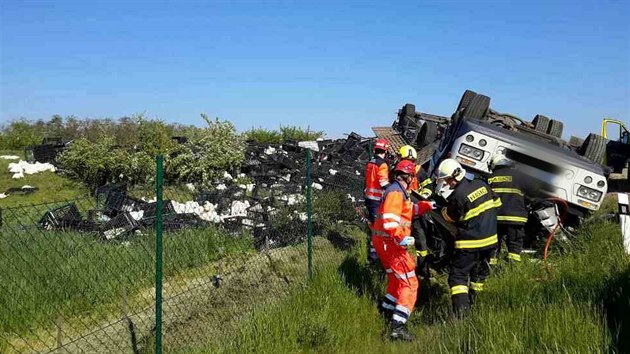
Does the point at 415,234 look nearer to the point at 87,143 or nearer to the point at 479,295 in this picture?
the point at 479,295

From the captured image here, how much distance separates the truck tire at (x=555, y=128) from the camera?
10.0 m

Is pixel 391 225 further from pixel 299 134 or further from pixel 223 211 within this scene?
pixel 299 134

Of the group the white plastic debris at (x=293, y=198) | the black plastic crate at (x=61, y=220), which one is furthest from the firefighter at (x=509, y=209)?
the black plastic crate at (x=61, y=220)

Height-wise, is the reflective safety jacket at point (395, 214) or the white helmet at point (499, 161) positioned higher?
the white helmet at point (499, 161)

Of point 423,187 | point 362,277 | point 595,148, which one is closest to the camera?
point 362,277

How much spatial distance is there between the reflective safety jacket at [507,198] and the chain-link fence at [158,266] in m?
2.22

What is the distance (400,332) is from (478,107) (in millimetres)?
5059

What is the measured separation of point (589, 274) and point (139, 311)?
179 inches

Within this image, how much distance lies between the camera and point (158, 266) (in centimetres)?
414

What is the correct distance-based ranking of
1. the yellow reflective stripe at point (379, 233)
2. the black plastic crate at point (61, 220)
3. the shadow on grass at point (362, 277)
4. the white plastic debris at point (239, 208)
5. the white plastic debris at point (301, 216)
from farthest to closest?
the white plastic debris at point (239, 208), the white plastic debris at point (301, 216), the black plastic crate at point (61, 220), the shadow on grass at point (362, 277), the yellow reflective stripe at point (379, 233)

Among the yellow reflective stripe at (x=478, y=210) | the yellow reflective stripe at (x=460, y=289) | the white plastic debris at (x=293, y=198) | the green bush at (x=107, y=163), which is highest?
the yellow reflective stripe at (x=478, y=210)

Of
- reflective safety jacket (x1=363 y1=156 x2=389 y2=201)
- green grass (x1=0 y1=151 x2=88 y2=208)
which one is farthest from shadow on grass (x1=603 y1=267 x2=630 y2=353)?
green grass (x1=0 y1=151 x2=88 y2=208)

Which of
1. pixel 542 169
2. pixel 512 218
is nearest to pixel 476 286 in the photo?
pixel 512 218

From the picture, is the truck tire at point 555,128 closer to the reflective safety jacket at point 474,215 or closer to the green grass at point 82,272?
the reflective safety jacket at point 474,215
